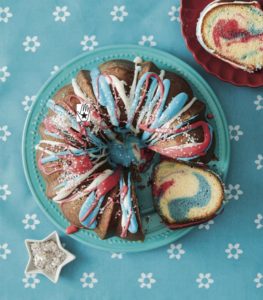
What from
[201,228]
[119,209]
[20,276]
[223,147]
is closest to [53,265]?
[20,276]

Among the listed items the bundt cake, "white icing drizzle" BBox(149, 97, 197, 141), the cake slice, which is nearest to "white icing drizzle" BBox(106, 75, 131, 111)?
the bundt cake

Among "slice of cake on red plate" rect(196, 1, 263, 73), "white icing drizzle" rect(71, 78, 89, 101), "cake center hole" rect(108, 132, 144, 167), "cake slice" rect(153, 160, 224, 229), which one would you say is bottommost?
"cake slice" rect(153, 160, 224, 229)

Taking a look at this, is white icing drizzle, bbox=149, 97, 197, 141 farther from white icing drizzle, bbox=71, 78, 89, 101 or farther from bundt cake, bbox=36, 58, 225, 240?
white icing drizzle, bbox=71, 78, 89, 101

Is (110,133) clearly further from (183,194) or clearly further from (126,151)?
(183,194)

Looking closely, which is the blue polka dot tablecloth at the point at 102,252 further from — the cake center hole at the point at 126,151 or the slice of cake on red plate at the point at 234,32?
the cake center hole at the point at 126,151

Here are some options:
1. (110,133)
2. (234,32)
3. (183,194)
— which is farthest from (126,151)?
(234,32)

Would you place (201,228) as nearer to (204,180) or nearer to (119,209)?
(204,180)
